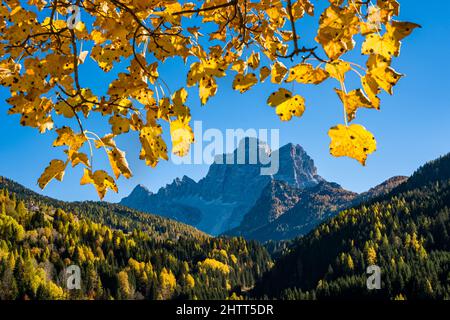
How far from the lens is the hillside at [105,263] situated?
4195 inches

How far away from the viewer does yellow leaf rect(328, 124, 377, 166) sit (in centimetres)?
206

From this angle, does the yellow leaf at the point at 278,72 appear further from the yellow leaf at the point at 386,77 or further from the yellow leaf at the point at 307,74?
the yellow leaf at the point at 386,77

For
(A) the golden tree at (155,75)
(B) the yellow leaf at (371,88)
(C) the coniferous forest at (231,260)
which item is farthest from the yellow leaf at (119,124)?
(C) the coniferous forest at (231,260)

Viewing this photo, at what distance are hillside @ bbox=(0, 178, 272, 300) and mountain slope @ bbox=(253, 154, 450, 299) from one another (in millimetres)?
18919

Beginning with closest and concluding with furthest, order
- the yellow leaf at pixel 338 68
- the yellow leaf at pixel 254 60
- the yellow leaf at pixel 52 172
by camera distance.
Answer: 1. the yellow leaf at pixel 338 68
2. the yellow leaf at pixel 52 172
3. the yellow leaf at pixel 254 60

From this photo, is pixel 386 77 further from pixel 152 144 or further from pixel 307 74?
pixel 152 144

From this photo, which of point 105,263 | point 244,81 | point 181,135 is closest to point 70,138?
point 181,135

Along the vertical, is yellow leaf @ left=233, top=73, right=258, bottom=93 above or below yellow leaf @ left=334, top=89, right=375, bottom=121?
above

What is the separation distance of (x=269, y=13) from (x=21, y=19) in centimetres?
200

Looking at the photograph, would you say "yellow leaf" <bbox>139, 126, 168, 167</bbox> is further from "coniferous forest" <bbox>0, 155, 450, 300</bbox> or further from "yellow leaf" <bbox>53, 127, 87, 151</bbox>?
"coniferous forest" <bbox>0, 155, 450, 300</bbox>

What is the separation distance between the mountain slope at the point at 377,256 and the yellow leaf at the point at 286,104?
3956 inches

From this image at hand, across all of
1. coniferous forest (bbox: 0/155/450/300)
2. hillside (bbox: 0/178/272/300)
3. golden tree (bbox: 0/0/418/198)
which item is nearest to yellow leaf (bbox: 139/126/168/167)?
golden tree (bbox: 0/0/418/198)

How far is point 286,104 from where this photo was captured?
235 centimetres
